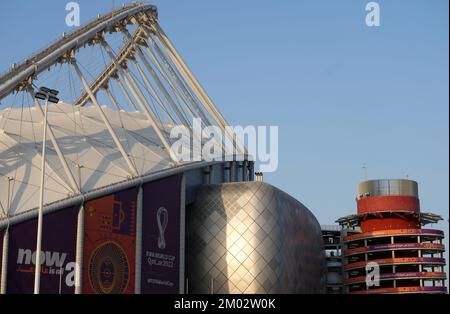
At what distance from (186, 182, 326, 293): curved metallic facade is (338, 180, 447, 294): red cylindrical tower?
40.7 metres

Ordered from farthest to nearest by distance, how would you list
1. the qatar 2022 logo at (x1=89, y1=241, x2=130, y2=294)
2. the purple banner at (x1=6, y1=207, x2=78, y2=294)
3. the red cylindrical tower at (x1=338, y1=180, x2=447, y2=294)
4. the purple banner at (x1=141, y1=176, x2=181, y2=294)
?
1. the red cylindrical tower at (x1=338, y1=180, x2=447, y2=294)
2. the purple banner at (x1=141, y1=176, x2=181, y2=294)
3. the qatar 2022 logo at (x1=89, y1=241, x2=130, y2=294)
4. the purple banner at (x1=6, y1=207, x2=78, y2=294)

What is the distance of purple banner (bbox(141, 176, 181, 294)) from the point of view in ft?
285

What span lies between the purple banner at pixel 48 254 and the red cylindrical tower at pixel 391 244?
2865 inches

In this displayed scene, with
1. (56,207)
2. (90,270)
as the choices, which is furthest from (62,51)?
(90,270)

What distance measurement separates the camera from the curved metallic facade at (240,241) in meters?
96.8

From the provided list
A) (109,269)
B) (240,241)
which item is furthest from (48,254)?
(240,241)

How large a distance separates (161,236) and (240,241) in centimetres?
1211

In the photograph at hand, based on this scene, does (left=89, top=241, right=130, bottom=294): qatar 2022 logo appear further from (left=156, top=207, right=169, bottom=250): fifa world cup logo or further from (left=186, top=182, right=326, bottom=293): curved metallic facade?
(left=186, top=182, right=326, bottom=293): curved metallic facade

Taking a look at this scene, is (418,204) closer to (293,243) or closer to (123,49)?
(293,243)

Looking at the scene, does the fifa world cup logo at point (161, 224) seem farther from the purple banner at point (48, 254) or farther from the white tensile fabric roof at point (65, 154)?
the purple banner at point (48, 254)

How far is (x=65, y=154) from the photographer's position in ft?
284

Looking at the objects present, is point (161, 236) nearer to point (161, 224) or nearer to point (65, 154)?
point (161, 224)

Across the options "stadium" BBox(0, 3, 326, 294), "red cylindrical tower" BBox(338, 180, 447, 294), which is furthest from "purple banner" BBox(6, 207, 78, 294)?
"red cylindrical tower" BBox(338, 180, 447, 294)

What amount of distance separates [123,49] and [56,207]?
152 feet
